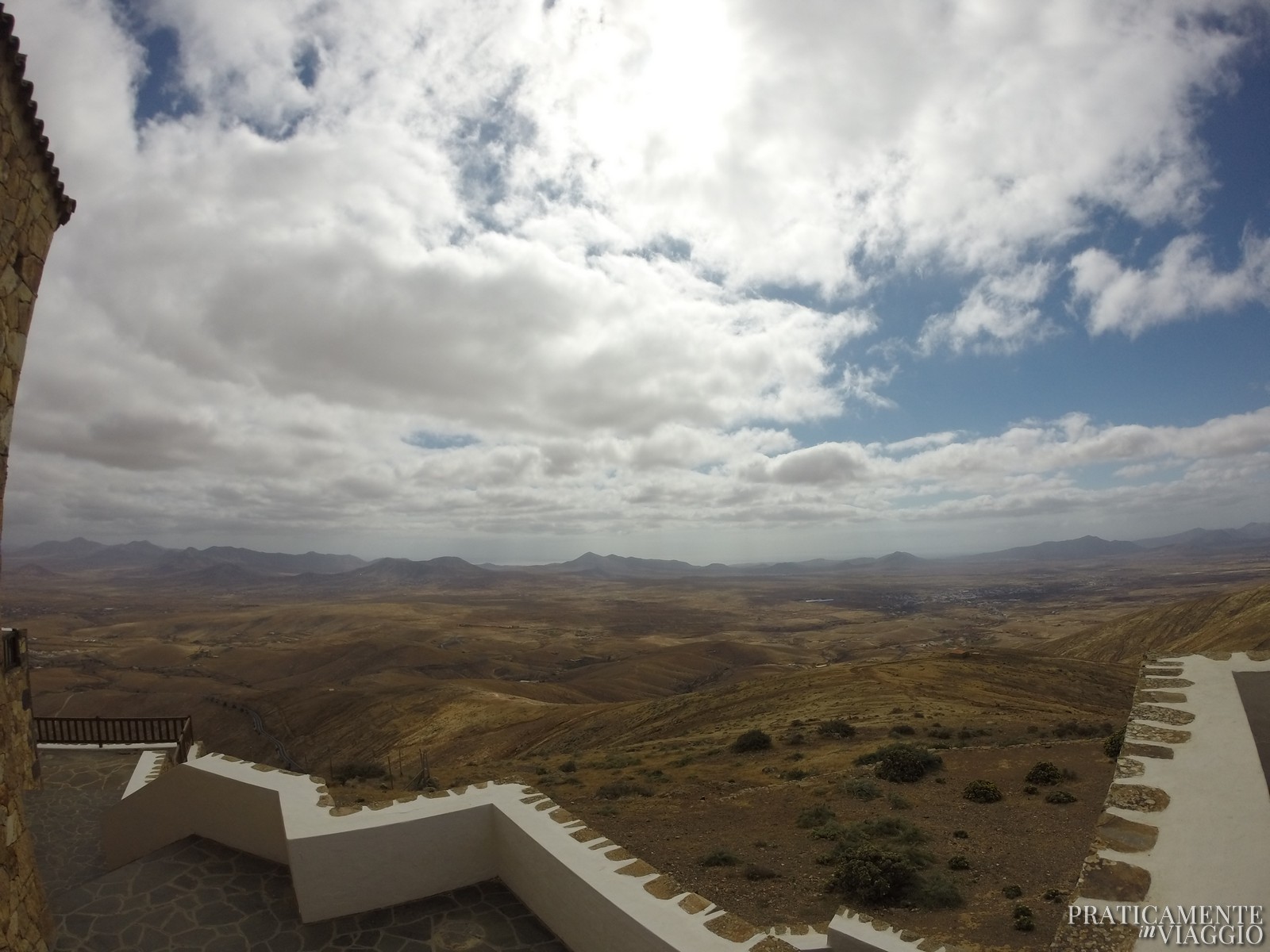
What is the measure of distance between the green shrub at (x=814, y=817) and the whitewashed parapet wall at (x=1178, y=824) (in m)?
7.75

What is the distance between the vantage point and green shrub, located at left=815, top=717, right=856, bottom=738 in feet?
66.9

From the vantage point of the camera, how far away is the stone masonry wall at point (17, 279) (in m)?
4.85

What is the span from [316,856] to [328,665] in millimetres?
73736

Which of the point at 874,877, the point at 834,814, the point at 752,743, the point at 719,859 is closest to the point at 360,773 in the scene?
the point at 752,743

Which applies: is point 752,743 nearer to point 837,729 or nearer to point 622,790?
point 837,729

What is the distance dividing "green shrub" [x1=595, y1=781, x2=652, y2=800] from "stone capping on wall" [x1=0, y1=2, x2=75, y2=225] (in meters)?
14.4

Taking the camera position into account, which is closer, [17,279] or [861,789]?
[17,279]

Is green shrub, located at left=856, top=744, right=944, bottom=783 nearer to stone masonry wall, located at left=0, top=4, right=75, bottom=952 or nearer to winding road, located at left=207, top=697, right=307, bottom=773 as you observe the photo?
stone masonry wall, located at left=0, top=4, right=75, bottom=952

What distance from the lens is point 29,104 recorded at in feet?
16.4

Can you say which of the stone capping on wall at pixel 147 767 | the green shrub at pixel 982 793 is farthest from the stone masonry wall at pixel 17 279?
the green shrub at pixel 982 793

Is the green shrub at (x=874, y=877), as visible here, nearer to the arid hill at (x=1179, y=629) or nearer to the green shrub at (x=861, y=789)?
the green shrub at (x=861, y=789)

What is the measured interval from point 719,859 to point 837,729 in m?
11.3

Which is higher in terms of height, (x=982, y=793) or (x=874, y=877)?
(x=874, y=877)

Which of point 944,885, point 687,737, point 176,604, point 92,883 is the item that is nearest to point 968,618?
point 687,737
